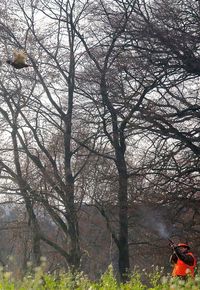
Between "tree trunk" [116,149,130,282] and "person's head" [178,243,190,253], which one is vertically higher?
"tree trunk" [116,149,130,282]

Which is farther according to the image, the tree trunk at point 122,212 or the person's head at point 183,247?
the tree trunk at point 122,212

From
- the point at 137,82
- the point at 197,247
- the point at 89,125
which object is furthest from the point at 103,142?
the point at 197,247

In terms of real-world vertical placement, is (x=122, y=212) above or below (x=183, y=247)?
above

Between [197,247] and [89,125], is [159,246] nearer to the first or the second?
[197,247]

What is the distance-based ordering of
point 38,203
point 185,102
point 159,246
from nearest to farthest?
point 185,102
point 159,246
point 38,203

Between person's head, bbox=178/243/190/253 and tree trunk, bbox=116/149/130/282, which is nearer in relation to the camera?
person's head, bbox=178/243/190/253

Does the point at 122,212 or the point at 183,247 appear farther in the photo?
the point at 122,212

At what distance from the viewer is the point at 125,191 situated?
666 inches

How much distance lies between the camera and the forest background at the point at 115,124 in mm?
15086

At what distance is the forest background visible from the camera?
15086mm

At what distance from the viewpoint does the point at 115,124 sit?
18188 millimetres

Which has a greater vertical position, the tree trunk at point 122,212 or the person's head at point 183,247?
the tree trunk at point 122,212

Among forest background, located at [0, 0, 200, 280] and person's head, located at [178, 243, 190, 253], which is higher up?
forest background, located at [0, 0, 200, 280]

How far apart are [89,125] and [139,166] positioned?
296 centimetres
